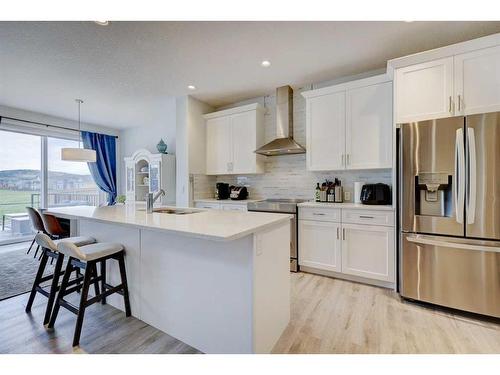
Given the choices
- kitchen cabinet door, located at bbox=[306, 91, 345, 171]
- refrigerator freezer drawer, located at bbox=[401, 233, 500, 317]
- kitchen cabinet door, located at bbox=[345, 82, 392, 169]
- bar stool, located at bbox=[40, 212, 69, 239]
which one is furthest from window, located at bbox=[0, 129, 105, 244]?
refrigerator freezer drawer, located at bbox=[401, 233, 500, 317]

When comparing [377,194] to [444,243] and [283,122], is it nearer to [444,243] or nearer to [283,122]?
[444,243]

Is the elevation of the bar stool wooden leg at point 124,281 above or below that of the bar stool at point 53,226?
below

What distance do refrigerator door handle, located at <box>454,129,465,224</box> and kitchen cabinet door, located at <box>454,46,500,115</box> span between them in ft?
1.10

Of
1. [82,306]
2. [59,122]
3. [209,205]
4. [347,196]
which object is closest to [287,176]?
[347,196]

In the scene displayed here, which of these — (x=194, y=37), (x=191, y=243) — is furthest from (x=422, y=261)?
(x=194, y=37)

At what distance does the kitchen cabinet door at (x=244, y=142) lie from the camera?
146 inches

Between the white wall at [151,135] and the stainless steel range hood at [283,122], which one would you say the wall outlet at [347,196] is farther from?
the white wall at [151,135]

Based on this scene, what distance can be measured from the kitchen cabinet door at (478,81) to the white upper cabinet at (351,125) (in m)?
0.62

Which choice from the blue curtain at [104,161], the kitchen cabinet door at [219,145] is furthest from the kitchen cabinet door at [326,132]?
the blue curtain at [104,161]

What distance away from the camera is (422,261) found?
2.13m

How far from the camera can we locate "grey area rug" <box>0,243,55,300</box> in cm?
254

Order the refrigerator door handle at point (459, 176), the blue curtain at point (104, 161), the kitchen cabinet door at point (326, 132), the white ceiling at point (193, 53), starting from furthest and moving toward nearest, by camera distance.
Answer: the blue curtain at point (104, 161), the kitchen cabinet door at point (326, 132), the white ceiling at point (193, 53), the refrigerator door handle at point (459, 176)

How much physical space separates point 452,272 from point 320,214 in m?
1.27
